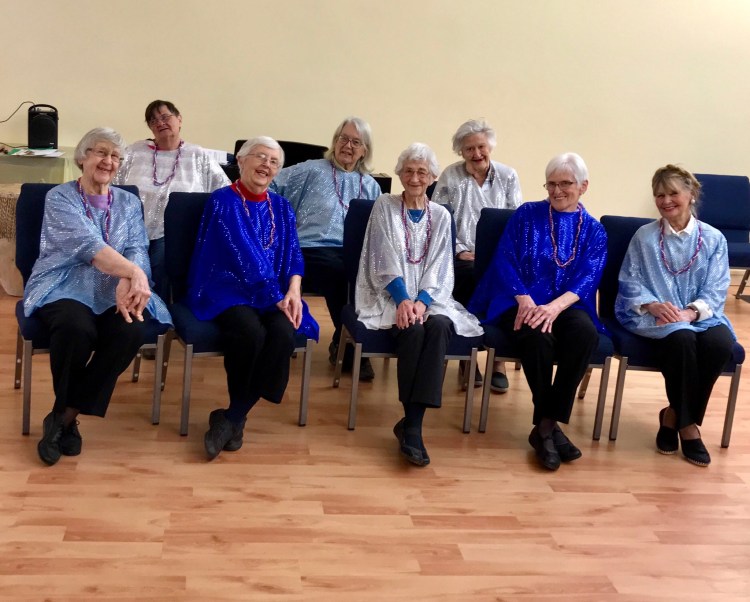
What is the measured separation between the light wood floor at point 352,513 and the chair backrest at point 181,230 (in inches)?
22.1

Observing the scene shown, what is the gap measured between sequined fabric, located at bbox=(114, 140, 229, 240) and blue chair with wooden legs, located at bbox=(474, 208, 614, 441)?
1.33m

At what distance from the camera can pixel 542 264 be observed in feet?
12.6

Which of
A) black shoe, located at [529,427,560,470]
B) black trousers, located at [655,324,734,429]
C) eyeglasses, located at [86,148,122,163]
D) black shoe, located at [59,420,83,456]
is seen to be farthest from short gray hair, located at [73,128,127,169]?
black trousers, located at [655,324,734,429]

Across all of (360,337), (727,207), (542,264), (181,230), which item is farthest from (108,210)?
(727,207)

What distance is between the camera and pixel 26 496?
291 centimetres

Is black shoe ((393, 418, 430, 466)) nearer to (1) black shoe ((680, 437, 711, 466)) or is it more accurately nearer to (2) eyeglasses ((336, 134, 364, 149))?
(1) black shoe ((680, 437, 711, 466))

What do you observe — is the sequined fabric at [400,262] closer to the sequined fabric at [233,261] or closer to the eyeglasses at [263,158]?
the sequined fabric at [233,261]

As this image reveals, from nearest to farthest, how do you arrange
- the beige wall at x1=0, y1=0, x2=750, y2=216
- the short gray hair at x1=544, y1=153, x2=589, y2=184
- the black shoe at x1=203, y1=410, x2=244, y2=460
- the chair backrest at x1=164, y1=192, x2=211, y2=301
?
the black shoe at x1=203, y1=410, x2=244, y2=460, the chair backrest at x1=164, y1=192, x2=211, y2=301, the short gray hair at x1=544, y1=153, x2=589, y2=184, the beige wall at x1=0, y1=0, x2=750, y2=216

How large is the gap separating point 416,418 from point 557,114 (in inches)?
154

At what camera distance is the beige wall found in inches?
237

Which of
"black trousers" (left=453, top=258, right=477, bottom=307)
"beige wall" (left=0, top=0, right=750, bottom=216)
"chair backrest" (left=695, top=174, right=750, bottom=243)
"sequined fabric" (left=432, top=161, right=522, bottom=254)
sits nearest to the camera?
"black trousers" (left=453, top=258, right=477, bottom=307)

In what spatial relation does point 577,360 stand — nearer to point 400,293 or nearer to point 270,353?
point 400,293

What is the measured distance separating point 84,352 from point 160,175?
4.56 ft

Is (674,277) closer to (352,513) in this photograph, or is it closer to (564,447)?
(564,447)
